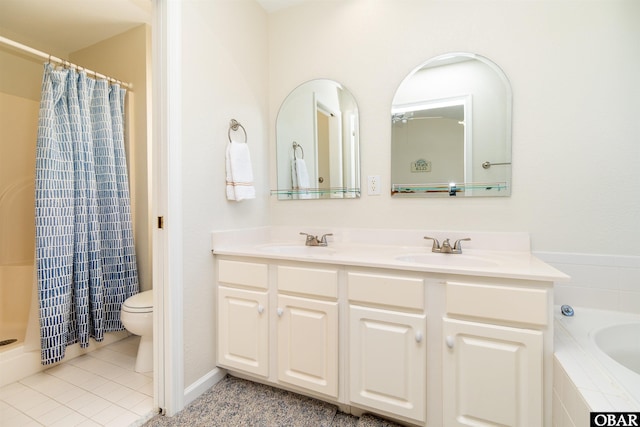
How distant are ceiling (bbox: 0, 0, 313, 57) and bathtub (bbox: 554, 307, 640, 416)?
97.0 inches

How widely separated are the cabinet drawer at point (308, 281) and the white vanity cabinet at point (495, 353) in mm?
510

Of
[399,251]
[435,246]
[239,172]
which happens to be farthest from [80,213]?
[435,246]

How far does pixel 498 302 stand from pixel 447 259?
0.41 metres

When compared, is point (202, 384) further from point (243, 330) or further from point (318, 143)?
point (318, 143)

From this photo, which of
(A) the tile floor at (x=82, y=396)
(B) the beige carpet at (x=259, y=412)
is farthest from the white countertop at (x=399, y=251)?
(A) the tile floor at (x=82, y=396)

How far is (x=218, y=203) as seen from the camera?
170cm

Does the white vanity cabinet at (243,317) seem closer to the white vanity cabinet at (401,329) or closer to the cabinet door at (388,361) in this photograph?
the white vanity cabinet at (401,329)

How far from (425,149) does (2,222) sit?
3.05 meters

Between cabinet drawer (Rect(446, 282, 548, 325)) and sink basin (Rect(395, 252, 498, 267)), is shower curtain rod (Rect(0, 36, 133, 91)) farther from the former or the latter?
cabinet drawer (Rect(446, 282, 548, 325))

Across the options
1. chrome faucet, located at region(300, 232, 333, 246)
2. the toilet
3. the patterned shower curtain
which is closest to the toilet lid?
the toilet

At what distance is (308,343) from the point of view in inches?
56.3

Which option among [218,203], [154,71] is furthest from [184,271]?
[154,71]

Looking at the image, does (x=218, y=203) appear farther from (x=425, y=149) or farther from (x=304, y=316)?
(x=425, y=149)

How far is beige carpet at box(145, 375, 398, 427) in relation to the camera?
1.35 m
